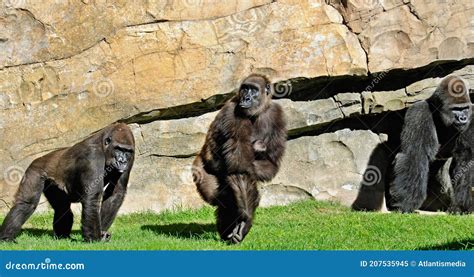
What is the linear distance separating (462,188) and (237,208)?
4084mm

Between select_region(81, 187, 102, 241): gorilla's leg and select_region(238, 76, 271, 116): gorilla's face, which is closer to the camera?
select_region(81, 187, 102, 241): gorilla's leg

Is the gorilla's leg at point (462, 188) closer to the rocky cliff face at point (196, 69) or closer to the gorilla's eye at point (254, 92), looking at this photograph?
the rocky cliff face at point (196, 69)

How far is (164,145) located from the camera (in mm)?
10633

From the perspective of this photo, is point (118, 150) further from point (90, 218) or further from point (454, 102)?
point (454, 102)

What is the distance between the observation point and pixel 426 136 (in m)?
11.0

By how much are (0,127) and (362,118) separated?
458 centimetres

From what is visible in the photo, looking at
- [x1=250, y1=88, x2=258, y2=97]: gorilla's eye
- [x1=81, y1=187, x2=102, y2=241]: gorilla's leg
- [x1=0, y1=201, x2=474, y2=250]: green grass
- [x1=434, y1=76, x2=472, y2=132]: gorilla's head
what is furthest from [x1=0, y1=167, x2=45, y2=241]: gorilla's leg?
[x1=434, y1=76, x2=472, y2=132]: gorilla's head

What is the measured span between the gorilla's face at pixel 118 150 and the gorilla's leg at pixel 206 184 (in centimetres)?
70

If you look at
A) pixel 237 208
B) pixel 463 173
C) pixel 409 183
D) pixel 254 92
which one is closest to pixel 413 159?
pixel 409 183

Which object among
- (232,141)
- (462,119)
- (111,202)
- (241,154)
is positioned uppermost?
(232,141)

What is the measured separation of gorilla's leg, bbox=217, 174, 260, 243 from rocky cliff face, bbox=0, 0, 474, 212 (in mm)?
2197

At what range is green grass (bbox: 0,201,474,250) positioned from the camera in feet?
26.3

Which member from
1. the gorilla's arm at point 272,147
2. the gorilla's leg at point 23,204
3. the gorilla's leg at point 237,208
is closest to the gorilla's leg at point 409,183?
the gorilla's arm at point 272,147

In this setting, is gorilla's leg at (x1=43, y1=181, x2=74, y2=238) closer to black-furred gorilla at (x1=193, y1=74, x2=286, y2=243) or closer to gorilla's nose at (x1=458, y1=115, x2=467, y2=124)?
black-furred gorilla at (x1=193, y1=74, x2=286, y2=243)
